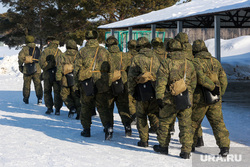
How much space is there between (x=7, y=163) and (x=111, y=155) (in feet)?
4.90

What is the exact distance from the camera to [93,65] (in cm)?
704

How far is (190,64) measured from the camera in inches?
221

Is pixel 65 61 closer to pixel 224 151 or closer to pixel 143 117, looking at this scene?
pixel 143 117

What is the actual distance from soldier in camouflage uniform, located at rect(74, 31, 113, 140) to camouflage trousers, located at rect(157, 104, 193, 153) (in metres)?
1.57

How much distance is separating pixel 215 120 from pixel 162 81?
1022mm

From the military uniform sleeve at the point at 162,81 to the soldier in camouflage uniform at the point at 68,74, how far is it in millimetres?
3984

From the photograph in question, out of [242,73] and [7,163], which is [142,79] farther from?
[242,73]

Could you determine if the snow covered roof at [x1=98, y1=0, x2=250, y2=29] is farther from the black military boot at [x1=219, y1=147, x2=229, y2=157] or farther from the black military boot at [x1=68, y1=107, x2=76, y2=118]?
the black military boot at [x1=219, y1=147, x2=229, y2=157]

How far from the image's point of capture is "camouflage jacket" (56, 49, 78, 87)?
9.25 m

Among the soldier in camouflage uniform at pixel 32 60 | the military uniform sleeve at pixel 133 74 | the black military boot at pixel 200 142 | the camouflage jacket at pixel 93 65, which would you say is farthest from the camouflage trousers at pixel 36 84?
the black military boot at pixel 200 142

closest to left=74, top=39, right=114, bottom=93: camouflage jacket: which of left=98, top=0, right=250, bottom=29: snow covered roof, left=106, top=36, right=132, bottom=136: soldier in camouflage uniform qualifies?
left=106, top=36, right=132, bottom=136: soldier in camouflage uniform

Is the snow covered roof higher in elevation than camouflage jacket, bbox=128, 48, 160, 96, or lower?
higher

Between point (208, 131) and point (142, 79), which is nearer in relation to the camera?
point (142, 79)

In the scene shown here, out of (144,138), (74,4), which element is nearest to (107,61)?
(144,138)
